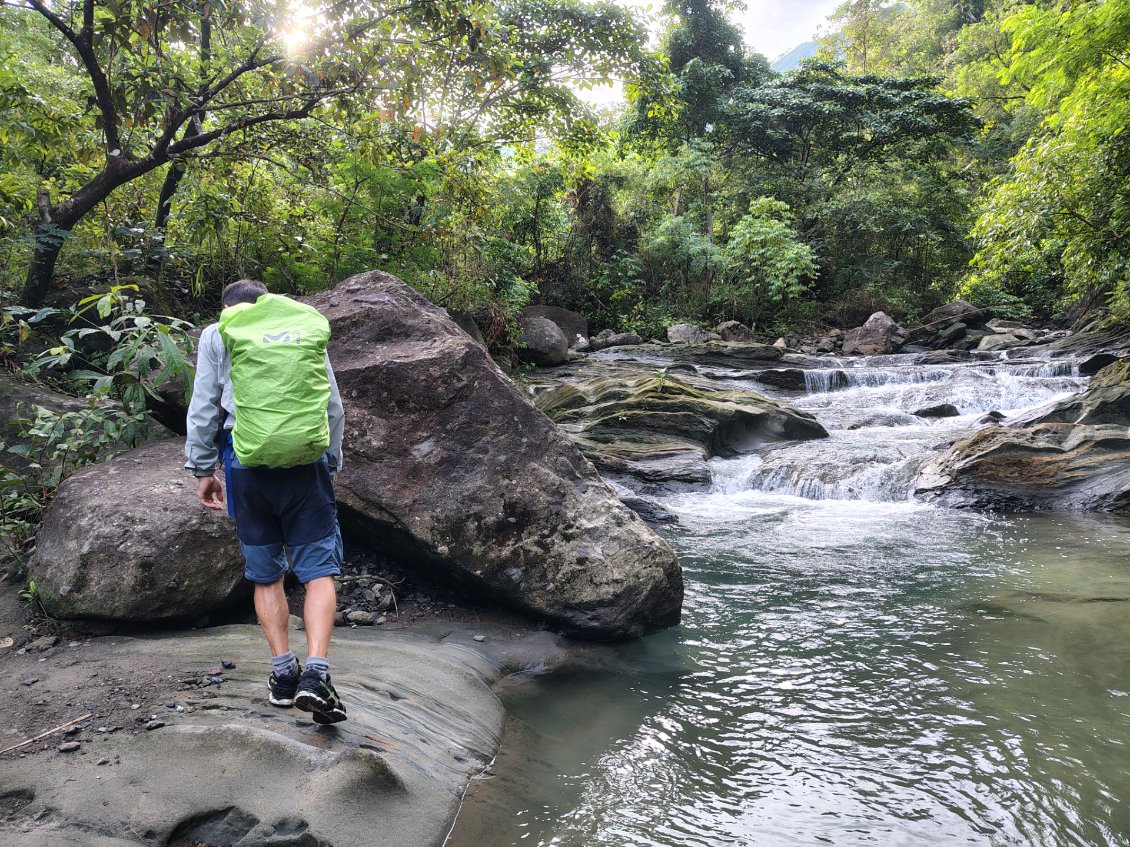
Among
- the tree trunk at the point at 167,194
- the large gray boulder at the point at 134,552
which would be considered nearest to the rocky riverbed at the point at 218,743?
the large gray boulder at the point at 134,552

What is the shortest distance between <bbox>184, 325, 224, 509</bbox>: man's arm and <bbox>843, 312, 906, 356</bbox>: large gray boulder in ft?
66.8

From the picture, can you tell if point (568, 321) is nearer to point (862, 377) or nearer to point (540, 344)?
point (540, 344)

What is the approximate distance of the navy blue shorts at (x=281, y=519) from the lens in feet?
9.95

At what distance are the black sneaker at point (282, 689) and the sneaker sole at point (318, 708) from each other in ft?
0.48

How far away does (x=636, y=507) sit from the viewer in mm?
8555

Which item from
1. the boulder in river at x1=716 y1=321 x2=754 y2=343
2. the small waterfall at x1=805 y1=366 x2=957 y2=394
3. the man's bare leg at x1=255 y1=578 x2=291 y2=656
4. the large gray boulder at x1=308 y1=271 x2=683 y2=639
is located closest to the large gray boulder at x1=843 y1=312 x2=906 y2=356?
the boulder in river at x1=716 y1=321 x2=754 y2=343

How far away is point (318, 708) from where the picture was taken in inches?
108

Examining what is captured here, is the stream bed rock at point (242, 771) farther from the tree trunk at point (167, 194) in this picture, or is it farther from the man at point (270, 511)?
the tree trunk at point (167, 194)

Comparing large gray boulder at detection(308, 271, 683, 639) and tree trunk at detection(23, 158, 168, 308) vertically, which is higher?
tree trunk at detection(23, 158, 168, 308)

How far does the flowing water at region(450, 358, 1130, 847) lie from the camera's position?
115 inches

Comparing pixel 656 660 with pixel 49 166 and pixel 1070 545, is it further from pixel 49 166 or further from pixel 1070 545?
pixel 49 166

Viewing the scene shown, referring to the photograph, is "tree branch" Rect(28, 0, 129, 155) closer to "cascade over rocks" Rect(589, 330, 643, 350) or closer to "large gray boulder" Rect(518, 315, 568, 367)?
"large gray boulder" Rect(518, 315, 568, 367)

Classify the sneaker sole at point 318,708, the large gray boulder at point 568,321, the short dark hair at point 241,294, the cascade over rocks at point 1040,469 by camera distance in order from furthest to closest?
1. the large gray boulder at point 568,321
2. the cascade over rocks at point 1040,469
3. the short dark hair at point 241,294
4. the sneaker sole at point 318,708

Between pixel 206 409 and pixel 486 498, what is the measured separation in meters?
2.14
